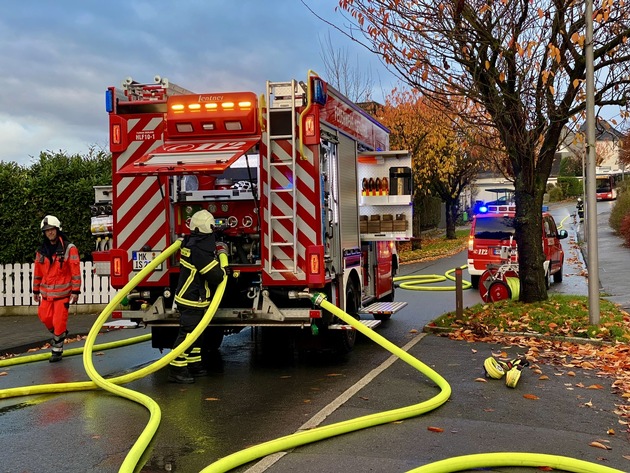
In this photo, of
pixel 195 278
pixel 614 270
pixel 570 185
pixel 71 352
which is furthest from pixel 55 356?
pixel 570 185

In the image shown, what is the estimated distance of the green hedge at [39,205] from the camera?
46.0 ft

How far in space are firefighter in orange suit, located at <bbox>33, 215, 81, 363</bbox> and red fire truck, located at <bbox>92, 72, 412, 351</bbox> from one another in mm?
561

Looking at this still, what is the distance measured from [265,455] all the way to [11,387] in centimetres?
392

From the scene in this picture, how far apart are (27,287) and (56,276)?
18.4ft

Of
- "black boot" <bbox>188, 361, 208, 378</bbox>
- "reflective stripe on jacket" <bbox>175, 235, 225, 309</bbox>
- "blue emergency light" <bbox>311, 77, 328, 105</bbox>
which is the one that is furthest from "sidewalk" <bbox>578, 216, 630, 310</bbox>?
"reflective stripe on jacket" <bbox>175, 235, 225, 309</bbox>

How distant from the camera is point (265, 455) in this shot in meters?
4.99

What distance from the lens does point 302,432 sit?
5.30 metres

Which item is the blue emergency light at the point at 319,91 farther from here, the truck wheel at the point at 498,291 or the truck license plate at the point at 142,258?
the truck wheel at the point at 498,291

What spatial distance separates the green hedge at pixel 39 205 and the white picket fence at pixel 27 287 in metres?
0.28

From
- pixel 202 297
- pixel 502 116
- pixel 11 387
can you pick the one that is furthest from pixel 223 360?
pixel 502 116

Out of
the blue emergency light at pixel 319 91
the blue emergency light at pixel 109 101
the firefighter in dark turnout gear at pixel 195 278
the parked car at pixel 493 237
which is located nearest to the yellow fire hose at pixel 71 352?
the firefighter in dark turnout gear at pixel 195 278

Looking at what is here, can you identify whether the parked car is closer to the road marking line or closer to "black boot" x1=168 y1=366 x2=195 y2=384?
the road marking line

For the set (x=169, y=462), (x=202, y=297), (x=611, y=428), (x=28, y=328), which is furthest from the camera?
(x=28, y=328)

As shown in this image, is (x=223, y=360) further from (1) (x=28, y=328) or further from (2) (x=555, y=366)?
(1) (x=28, y=328)
